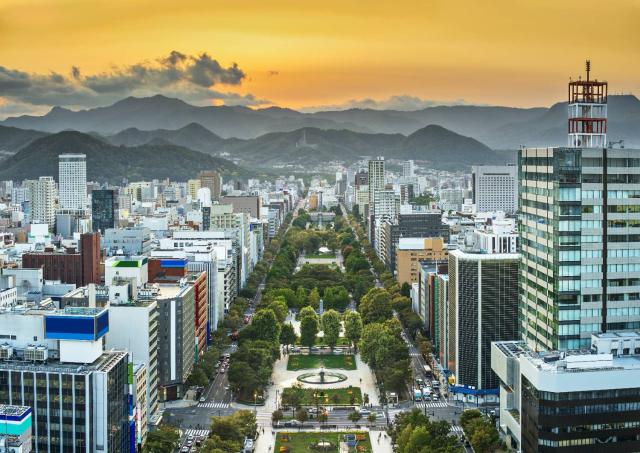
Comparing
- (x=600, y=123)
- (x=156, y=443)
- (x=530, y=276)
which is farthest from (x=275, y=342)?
(x=600, y=123)

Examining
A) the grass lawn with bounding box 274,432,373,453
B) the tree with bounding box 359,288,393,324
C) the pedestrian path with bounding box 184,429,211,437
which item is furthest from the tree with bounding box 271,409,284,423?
the tree with bounding box 359,288,393,324

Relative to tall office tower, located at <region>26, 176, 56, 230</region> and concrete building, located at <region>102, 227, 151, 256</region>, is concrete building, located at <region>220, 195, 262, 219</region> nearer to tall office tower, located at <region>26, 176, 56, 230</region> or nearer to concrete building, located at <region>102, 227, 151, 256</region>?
tall office tower, located at <region>26, 176, 56, 230</region>

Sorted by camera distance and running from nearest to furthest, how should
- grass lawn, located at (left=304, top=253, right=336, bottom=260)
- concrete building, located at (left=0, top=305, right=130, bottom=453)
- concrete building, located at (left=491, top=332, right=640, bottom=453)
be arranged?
concrete building, located at (left=491, top=332, right=640, bottom=453)
concrete building, located at (left=0, top=305, right=130, bottom=453)
grass lawn, located at (left=304, top=253, right=336, bottom=260)

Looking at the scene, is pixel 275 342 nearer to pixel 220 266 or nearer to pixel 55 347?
pixel 220 266

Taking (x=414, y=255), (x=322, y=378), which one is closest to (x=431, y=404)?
(x=322, y=378)

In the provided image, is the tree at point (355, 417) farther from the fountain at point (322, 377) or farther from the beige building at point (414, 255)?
the beige building at point (414, 255)

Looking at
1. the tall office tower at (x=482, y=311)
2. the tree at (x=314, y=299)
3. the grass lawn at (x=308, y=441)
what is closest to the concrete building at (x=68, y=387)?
the grass lawn at (x=308, y=441)
